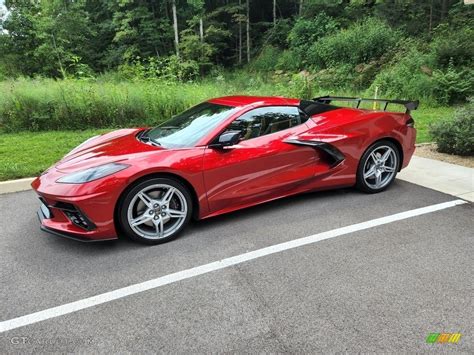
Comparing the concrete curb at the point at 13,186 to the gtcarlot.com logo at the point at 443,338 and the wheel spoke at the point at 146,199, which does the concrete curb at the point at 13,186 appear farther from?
the gtcarlot.com logo at the point at 443,338

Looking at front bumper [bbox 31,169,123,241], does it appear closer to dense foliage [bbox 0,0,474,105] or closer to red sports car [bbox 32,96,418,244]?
red sports car [bbox 32,96,418,244]

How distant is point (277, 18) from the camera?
3734cm

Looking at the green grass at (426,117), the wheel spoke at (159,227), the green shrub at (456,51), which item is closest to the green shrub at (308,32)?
the green shrub at (456,51)

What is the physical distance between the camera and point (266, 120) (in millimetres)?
4230

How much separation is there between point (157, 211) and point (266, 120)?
1578mm

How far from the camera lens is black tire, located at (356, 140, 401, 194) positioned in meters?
4.69

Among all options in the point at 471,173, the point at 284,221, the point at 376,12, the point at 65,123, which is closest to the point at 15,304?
the point at 284,221

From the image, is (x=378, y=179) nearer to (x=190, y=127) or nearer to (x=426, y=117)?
(x=190, y=127)

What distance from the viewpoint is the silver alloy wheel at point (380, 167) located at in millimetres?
4793

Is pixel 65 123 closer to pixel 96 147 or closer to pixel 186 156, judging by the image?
pixel 96 147

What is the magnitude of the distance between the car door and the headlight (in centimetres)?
84

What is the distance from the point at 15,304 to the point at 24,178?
11.2 feet

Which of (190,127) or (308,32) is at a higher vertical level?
(308,32)

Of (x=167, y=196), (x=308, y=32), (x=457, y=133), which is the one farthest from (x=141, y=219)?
(x=308, y=32)
